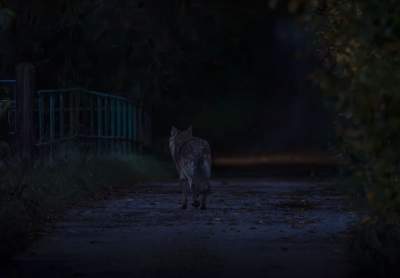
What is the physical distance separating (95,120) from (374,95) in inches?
537

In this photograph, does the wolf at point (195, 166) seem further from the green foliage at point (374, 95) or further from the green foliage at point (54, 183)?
the green foliage at point (374, 95)

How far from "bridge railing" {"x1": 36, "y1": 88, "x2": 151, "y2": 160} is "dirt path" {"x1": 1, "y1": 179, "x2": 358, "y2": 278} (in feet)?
10.5

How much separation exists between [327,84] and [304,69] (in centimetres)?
2897

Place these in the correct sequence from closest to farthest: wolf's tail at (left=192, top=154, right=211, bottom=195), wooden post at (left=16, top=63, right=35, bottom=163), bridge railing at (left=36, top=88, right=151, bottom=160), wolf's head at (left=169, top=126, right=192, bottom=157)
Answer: wolf's tail at (left=192, top=154, right=211, bottom=195), wooden post at (left=16, top=63, right=35, bottom=163), wolf's head at (left=169, top=126, right=192, bottom=157), bridge railing at (left=36, top=88, right=151, bottom=160)

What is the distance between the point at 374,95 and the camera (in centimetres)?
691

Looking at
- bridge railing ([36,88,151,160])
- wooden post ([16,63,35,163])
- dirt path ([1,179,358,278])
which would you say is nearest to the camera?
dirt path ([1,179,358,278])

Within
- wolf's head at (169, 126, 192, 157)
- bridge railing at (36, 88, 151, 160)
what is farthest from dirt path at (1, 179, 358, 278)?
bridge railing at (36, 88, 151, 160)

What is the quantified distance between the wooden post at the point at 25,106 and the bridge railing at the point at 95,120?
1.54 m

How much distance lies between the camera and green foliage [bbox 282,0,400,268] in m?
6.73

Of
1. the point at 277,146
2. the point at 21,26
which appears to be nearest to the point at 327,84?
the point at 21,26

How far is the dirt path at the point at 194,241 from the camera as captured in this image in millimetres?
6670

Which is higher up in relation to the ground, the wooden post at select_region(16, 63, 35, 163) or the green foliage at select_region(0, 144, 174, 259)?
the wooden post at select_region(16, 63, 35, 163)

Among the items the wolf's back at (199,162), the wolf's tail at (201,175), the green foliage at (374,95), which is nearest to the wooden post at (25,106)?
the wolf's back at (199,162)

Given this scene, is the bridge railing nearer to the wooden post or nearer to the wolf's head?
the wooden post
